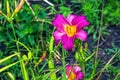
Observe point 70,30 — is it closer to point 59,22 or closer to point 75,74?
point 59,22

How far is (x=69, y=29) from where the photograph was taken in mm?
2123

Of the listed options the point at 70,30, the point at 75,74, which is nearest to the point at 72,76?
the point at 75,74

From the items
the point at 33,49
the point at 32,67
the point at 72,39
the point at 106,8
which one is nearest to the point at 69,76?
the point at 72,39

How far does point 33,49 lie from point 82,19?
2.74 ft

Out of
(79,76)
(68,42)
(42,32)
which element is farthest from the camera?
(42,32)

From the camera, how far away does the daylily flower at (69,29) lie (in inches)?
80.8

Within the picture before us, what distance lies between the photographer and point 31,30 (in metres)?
3.02

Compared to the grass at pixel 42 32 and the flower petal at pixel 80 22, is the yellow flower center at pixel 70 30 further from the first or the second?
the grass at pixel 42 32

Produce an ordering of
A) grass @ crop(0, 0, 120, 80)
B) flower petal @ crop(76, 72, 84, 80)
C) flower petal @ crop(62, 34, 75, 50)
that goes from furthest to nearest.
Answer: grass @ crop(0, 0, 120, 80) < flower petal @ crop(76, 72, 84, 80) < flower petal @ crop(62, 34, 75, 50)

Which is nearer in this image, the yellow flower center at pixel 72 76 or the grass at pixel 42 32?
the yellow flower center at pixel 72 76

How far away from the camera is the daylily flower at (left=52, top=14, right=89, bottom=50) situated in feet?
6.73

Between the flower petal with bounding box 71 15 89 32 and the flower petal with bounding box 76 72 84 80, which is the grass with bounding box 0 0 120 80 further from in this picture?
the flower petal with bounding box 71 15 89 32

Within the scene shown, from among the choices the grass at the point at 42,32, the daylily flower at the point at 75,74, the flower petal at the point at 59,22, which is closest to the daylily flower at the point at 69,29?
the flower petal at the point at 59,22

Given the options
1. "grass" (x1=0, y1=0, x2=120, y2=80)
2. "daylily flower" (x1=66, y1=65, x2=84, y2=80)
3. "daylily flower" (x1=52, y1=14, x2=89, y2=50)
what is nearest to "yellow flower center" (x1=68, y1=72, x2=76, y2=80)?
"daylily flower" (x1=66, y1=65, x2=84, y2=80)
